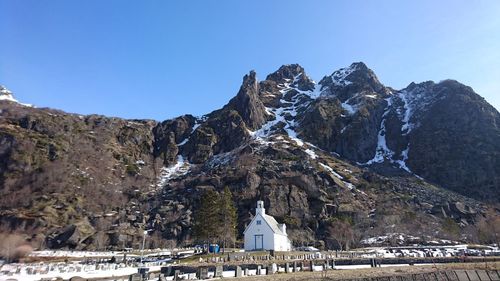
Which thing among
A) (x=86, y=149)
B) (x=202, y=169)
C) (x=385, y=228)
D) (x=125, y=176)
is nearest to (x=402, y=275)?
(x=385, y=228)

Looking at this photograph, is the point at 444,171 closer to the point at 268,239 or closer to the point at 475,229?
the point at 475,229

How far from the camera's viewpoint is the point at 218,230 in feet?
243

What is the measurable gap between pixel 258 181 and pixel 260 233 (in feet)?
180

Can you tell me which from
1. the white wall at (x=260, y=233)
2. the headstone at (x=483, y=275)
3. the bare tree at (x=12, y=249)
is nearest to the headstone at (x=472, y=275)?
the headstone at (x=483, y=275)

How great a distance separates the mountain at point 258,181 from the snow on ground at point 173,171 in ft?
1.91

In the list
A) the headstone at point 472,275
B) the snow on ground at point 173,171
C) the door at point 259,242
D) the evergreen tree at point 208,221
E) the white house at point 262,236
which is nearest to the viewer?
the headstone at point 472,275

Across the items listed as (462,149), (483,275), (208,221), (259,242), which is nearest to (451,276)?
(483,275)

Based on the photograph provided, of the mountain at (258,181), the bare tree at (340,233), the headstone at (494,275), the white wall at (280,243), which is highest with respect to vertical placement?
the mountain at (258,181)

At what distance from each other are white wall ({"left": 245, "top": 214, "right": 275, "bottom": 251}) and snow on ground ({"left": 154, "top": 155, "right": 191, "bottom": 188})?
9159 cm

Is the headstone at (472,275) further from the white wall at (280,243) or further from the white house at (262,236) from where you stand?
Result: the white wall at (280,243)

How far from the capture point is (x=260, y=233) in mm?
79000

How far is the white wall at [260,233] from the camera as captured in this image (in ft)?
254

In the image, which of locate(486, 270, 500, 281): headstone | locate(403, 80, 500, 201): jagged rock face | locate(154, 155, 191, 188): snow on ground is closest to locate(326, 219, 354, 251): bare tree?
locate(486, 270, 500, 281): headstone

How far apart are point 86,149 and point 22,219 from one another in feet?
211
